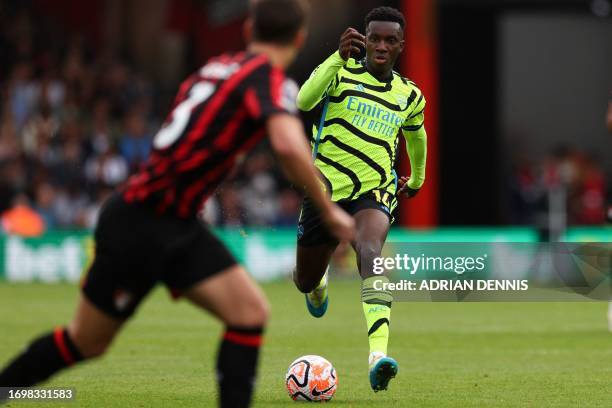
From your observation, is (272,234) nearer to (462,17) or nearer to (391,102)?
(462,17)

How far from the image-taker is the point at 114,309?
607cm

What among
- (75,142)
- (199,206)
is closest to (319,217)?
(199,206)

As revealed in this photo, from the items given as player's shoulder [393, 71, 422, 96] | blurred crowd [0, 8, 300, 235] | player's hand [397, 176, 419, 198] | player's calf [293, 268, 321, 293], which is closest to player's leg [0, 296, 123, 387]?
player's calf [293, 268, 321, 293]

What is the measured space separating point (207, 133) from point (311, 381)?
112 inches

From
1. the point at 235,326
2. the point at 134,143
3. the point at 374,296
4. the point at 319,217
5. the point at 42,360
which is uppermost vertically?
the point at 235,326

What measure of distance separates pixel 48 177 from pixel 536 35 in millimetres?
11034

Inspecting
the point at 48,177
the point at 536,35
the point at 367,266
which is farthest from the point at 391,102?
the point at 536,35

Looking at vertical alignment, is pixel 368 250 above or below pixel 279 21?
below

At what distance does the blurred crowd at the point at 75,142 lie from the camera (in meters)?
21.8

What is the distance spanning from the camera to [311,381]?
8.35 meters

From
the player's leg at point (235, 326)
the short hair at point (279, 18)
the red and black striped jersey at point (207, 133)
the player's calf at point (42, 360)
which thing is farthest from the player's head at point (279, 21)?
the player's calf at point (42, 360)

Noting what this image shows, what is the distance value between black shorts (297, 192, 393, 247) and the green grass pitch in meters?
1.03

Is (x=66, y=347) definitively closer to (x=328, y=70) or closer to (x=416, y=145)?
(x=328, y=70)

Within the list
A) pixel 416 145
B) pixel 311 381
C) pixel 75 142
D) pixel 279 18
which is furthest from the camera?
pixel 75 142
